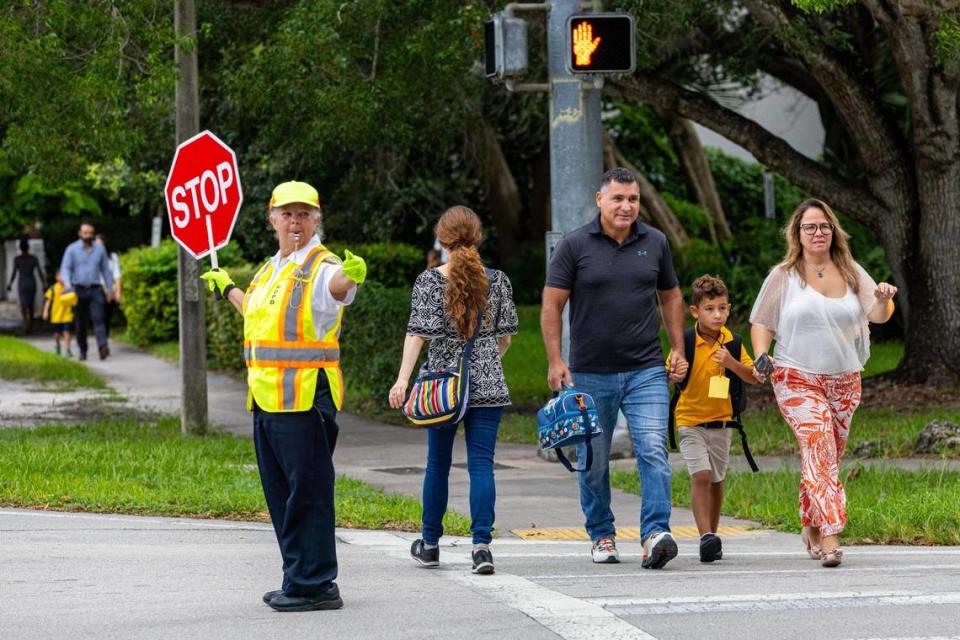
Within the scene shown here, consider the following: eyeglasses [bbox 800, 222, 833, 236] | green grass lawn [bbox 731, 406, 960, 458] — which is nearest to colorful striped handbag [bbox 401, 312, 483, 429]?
eyeglasses [bbox 800, 222, 833, 236]

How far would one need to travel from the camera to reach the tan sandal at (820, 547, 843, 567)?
792 centimetres

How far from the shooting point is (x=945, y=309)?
16062 mm

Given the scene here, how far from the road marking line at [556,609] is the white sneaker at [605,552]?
2.22 ft

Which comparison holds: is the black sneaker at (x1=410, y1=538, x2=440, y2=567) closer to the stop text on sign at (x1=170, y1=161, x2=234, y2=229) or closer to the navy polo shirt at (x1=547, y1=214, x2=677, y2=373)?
the navy polo shirt at (x1=547, y1=214, x2=677, y2=373)

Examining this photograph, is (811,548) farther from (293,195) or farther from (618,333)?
(293,195)

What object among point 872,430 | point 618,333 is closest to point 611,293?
point 618,333

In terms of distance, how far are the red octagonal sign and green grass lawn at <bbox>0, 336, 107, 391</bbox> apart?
21.6 feet

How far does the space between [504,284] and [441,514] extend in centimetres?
113

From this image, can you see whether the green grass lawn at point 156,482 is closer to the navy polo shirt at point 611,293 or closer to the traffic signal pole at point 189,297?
the traffic signal pole at point 189,297

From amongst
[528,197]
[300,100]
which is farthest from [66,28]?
[528,197]

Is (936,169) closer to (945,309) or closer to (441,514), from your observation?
(945,309)

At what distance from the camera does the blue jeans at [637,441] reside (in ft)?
25.8

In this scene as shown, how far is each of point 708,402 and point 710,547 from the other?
0.73m

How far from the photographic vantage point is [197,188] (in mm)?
13094
